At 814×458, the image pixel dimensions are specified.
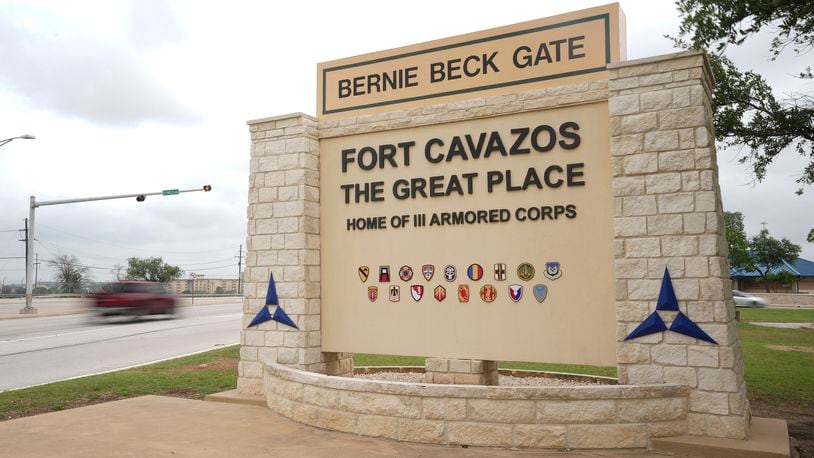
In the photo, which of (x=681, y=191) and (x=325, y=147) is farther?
(x=325, y=147)

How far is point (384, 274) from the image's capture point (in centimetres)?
852

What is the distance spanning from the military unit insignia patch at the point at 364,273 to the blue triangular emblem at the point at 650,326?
11.9 ft

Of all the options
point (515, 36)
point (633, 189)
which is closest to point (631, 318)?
point (633, 189)

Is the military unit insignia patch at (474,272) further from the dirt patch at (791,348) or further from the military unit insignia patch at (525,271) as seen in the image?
the dirt patch at (791,348)

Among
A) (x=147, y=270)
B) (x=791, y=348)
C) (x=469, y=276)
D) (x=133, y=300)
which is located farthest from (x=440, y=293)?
(x=147, y=270)

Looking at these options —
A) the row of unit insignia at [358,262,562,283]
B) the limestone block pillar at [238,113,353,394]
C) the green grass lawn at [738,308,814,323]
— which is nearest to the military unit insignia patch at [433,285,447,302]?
the row of unit insignia at [358,262,562,283]

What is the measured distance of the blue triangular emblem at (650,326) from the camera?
6.67 meters

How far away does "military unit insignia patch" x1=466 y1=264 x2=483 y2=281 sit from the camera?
7.87m

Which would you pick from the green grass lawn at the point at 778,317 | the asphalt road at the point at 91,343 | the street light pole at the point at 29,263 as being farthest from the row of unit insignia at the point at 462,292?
the street light pole at the point at 29,263

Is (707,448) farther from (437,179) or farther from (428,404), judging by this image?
(437,179)

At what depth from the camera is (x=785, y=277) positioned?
48.4 m

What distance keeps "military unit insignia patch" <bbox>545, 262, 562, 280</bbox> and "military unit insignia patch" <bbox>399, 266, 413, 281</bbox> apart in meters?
1.87

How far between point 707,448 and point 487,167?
402cm

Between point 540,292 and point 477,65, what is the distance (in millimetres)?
3147
